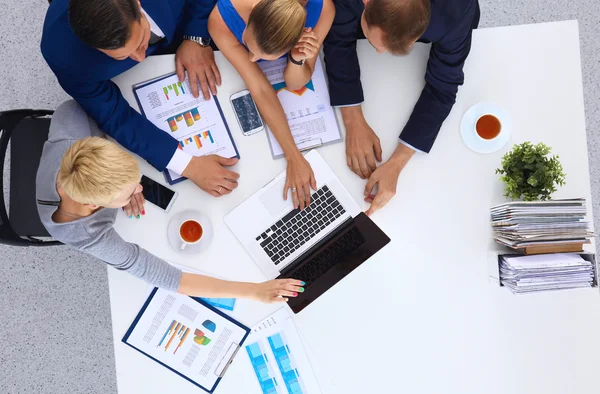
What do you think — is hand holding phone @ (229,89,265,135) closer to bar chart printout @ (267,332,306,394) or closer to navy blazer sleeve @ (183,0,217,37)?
navy blazer sleeve @ (183,0,217,37)

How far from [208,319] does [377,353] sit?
0.47 m

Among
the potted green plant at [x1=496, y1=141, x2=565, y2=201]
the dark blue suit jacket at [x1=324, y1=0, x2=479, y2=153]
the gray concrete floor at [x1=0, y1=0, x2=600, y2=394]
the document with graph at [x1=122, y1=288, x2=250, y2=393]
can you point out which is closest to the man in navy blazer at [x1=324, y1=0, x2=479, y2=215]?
the dark blue suit jacket at [x1=324, y1=0, x2=479, y2=153]

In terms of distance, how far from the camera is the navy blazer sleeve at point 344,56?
1.36 metres

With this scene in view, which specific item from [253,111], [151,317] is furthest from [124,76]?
[151,317]

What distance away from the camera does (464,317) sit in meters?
1.37

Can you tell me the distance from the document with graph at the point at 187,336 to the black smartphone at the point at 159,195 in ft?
0.76

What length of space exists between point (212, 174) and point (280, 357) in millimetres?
530

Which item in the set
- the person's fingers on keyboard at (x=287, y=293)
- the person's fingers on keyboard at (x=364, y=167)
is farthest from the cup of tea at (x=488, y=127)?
the person's fingers on keyboard at (x=287, y=293)

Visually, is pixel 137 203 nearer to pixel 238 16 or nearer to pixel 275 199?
pixel 275 199

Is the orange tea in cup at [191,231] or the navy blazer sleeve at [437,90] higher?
the navy blazer sleeve at [437,90]

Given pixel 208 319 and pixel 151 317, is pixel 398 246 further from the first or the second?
pixel 151 317

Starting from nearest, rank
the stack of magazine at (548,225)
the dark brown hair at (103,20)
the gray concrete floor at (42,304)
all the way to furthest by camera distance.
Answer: the dark brown hair at (103,20), the stack of magazine at (548,225), the gray concrete floor at (42,304)

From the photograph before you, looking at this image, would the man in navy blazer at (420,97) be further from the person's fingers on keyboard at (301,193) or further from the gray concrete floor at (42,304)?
the gray concrete floor at (42,304)

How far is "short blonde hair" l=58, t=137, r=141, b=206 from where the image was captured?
1.15 metres
